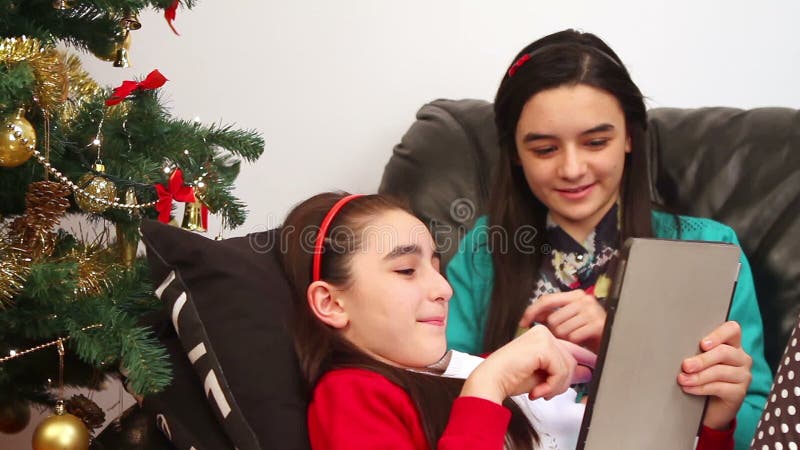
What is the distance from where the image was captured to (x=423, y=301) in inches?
45.9

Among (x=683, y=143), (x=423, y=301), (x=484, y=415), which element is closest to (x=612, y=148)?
(x=683, y=143)

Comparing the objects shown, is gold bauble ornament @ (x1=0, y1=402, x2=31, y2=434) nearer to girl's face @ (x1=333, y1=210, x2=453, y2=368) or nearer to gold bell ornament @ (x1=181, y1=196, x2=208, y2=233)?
gold bell ornament @ (x1=181, y1=196, x2=208, y2=233)

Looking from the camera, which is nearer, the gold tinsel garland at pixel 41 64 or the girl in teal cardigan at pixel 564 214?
the gold tinsel garland at pixel 41 64

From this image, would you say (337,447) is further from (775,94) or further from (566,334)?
(775,94)

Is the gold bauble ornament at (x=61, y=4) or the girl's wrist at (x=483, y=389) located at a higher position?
the gold bauble ornament at (x=61, y=4)

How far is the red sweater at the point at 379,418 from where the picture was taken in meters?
1.01

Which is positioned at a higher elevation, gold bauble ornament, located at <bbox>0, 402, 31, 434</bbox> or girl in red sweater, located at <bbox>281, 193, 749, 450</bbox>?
girl in red sweater, located at <bbox>281, 193, 749, 450</bbox>

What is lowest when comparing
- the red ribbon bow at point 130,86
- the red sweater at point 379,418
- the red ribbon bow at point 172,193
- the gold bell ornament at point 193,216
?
the red sweater at point 379,418

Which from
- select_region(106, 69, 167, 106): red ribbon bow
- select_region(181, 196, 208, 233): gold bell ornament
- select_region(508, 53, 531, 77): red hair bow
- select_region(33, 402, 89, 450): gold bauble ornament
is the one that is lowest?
select_region(33, 402, 89, 450): gold bauble ornament

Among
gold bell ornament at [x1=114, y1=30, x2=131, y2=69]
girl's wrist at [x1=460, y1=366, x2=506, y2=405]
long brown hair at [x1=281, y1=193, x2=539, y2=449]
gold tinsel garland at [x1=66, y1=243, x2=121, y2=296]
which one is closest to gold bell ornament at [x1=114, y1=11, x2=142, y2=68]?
gold bell ornament at [x1=114, y1=30, x2=131, y2=69]

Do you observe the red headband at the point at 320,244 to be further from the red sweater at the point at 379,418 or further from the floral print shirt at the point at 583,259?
the floral print shirt at the point at 583,259

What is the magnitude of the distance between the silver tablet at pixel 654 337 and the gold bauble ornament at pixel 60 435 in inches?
28.9

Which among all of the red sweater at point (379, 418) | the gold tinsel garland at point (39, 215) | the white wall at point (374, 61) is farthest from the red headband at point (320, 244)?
the white wall at point (374, 61)

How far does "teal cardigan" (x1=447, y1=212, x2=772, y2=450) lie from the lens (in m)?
1.35
